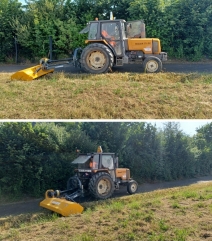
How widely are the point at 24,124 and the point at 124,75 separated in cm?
456

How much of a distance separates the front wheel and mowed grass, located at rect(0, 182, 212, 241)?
490cm

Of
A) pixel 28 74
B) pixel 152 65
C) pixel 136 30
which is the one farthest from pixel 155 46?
pixel 28 74

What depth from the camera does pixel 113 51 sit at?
1152cm

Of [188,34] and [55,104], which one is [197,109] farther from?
[188,34]

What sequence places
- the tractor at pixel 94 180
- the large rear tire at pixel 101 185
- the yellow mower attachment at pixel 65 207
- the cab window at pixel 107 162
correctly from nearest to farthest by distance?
the yellow mower attachment at pixel 65 207
the tractor at pixel 94 180
the large rear tire at pixel 101 185
the cab window at pixel 107 162

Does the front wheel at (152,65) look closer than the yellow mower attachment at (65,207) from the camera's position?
No

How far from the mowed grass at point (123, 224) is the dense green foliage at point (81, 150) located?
3.45 metres

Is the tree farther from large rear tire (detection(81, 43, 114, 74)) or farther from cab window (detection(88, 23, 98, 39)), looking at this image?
large rear tire (detection(81, 43, 114, 74))

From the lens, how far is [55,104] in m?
8.50

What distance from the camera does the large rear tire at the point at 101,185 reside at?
1003 centimetres

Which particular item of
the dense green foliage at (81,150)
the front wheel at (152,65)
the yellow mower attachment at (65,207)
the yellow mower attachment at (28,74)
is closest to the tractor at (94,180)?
the yellow mower attachment at (65,207)

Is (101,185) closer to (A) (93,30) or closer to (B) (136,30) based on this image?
(A) (93,30)

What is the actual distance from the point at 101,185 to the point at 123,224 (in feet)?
12.8

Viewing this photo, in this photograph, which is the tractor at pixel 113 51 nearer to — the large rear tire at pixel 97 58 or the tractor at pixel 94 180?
the large rear tire at pixel 97 58
